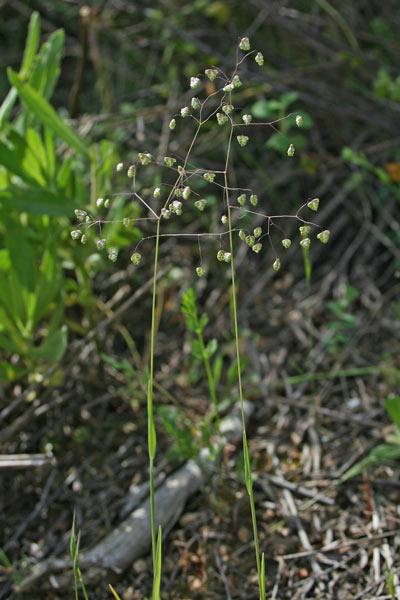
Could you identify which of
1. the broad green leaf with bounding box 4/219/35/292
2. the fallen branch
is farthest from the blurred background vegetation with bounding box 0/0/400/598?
the fallen branch

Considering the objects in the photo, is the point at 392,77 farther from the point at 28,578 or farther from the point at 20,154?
the point at 28,578

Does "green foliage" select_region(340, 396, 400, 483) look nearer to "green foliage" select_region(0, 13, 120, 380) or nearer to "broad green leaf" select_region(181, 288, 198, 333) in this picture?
"broad green leaf" select_region(181, 288, 198, 333)

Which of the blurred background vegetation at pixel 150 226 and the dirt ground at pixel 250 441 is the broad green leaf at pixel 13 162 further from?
the dirt ground at pixel 250 441

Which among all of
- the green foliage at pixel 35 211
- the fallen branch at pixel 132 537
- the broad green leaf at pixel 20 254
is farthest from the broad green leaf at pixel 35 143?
the fallen branch at pixel 132 537

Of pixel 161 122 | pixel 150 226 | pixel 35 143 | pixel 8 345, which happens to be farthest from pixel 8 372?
pixel 161 122

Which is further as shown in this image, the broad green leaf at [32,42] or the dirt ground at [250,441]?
the broad green leaf at [32,42]

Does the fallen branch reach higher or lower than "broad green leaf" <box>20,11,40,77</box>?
lower
